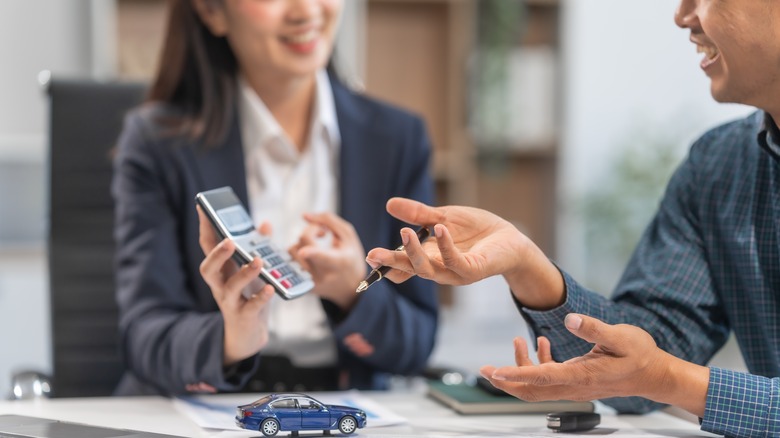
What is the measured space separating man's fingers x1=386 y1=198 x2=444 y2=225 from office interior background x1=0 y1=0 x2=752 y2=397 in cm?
214

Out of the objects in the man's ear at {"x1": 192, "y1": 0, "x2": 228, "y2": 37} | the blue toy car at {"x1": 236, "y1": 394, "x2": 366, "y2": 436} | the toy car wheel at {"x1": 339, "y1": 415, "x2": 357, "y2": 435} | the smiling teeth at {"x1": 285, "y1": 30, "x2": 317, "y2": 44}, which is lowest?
the toy car wheel at {"x1": 339, "y1": 415, "x2": 357, "y2": 435}

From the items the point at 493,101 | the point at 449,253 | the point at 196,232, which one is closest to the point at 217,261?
the point at 449,253

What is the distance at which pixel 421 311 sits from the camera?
1.71 m

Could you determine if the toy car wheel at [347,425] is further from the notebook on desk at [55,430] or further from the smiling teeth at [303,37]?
the smiling teeth at [303,37]

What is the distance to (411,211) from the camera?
110 cm

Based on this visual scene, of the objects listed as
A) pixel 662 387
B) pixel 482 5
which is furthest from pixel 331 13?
pixel 482 5

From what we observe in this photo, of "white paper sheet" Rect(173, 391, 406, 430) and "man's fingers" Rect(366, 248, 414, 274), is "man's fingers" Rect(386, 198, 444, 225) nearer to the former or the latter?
"man's fingers" Rect(366, 248, 414, 274)

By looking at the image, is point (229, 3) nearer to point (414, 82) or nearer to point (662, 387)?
point (662, 387)

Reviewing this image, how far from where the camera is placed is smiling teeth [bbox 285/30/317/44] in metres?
1.62

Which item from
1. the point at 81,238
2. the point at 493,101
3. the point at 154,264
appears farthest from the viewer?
the point at 493,101

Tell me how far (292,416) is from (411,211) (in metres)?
0.24

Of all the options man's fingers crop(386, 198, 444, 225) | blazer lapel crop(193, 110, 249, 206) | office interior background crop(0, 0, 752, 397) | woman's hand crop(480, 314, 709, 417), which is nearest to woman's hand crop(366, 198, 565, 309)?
man's fingers crop(386, 198, 444, 225)

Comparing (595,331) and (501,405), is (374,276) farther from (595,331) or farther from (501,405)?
(501,405)

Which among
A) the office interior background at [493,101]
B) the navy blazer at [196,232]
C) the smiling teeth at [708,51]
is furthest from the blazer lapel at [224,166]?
the office interior background at [493,101]
